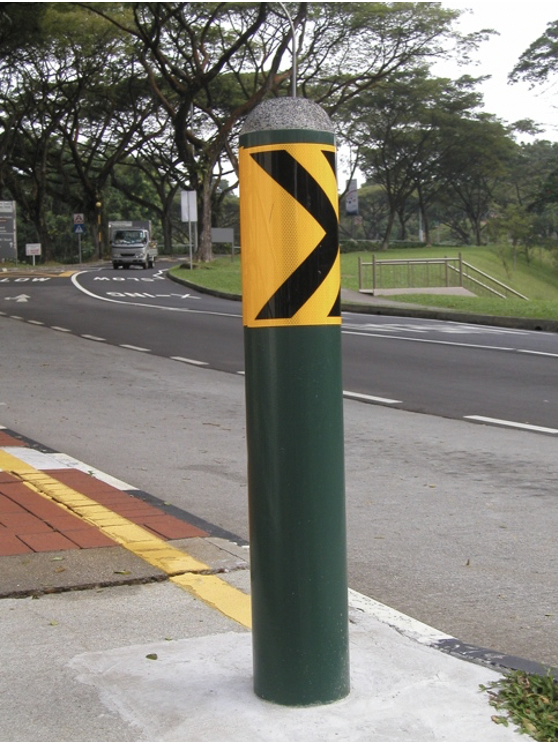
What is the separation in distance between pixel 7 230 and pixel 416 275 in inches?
1142

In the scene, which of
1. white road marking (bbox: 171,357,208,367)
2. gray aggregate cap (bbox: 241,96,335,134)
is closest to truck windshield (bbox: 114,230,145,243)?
white road marking (bbox: 171,357,208,367)

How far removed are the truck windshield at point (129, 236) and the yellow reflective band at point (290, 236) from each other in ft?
155

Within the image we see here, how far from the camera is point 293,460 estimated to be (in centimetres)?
275

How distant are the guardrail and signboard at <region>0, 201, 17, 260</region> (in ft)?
87.9

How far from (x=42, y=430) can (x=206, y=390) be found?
116 inches

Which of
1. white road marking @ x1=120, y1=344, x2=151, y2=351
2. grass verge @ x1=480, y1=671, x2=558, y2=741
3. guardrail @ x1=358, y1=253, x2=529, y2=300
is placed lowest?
white road marking @ x1=120, y1=344, x2=151, y2=351

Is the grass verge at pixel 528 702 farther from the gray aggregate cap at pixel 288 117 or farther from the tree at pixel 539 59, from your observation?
the tree at pixel 539 59

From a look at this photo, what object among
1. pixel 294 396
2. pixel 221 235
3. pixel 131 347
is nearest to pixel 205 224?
pixel 221 235

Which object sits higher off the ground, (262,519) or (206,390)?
(262,519)

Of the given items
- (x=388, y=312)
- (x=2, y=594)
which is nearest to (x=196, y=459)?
(x=2, y=594)

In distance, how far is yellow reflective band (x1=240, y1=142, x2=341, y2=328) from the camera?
2.77 meters

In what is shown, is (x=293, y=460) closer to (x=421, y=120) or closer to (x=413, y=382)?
(x=413, y=382)

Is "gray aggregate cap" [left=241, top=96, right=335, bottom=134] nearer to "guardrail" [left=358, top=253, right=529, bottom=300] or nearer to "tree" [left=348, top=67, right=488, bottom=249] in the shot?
"guardrail" [left=358, top=253, right=529, bottom=300]

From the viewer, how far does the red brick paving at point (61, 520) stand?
4672 millimetres
